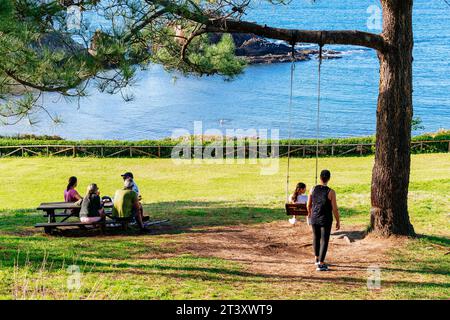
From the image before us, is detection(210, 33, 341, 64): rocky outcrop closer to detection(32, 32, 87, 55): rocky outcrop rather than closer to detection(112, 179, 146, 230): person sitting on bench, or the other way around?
detection(112, 179, 146, 230): person sitting on bench

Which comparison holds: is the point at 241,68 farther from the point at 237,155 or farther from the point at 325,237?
the point at 237,155

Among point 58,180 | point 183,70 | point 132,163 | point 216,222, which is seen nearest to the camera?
point 183,70

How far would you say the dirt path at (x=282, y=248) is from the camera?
1002 centimetres

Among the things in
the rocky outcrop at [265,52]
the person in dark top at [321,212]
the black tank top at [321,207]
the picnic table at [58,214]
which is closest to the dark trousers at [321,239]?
the person in dark top at [321,212]

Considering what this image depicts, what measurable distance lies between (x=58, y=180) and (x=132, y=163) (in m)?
5.75

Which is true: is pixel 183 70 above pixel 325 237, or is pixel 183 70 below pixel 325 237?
above

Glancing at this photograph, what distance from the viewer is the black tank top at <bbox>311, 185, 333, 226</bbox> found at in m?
9.45

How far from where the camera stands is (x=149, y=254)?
34.4ft

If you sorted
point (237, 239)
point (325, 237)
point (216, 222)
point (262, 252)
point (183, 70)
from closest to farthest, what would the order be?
1. point (325, 237)
2. point (262, 252)
3. point (237, 239)
4. point (183, 70)
5. point (216, 222)

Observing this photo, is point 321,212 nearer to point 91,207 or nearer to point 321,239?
point 321,239

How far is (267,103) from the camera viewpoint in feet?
242

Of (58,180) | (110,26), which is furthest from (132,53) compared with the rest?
(58,180)

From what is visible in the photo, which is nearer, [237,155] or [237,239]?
[237,239]

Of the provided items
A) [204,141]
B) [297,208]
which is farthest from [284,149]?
[297,208]
